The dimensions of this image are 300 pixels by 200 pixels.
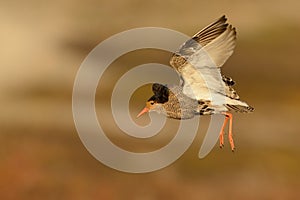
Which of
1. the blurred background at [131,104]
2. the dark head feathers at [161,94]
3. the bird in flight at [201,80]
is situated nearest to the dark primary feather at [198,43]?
the bird in flight at [201,80]

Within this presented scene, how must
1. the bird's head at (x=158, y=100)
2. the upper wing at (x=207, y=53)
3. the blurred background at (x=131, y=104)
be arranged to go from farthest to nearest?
the blurred background at (x=131, y=104) < the bird's head at (x=158, y=100) < the upper wing at (x=207, y=53)

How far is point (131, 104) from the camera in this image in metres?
14.2

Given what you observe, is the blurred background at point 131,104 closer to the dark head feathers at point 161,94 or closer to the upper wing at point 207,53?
the dark head feathers at point 161,94

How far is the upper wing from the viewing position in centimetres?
816

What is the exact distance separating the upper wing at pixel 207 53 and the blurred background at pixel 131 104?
4018 millimetres

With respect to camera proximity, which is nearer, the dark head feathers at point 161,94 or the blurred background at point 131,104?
the dark head feathers at point 161,94

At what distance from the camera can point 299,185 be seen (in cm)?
1230

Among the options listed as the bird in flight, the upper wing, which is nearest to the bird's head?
the bird in flight

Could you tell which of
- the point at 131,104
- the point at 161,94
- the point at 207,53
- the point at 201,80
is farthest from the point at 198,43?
the point at 131,104

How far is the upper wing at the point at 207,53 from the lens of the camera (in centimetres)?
816

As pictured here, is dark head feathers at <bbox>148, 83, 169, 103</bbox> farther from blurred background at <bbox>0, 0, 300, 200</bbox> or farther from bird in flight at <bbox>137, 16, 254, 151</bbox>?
blurred background at <bbox>0, 0, 300, 200</bbox>

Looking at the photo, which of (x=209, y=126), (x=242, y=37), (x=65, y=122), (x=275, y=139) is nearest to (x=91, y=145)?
(x=65, y=122)

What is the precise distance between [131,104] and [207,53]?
6.12m

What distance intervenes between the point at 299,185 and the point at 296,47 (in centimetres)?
406
